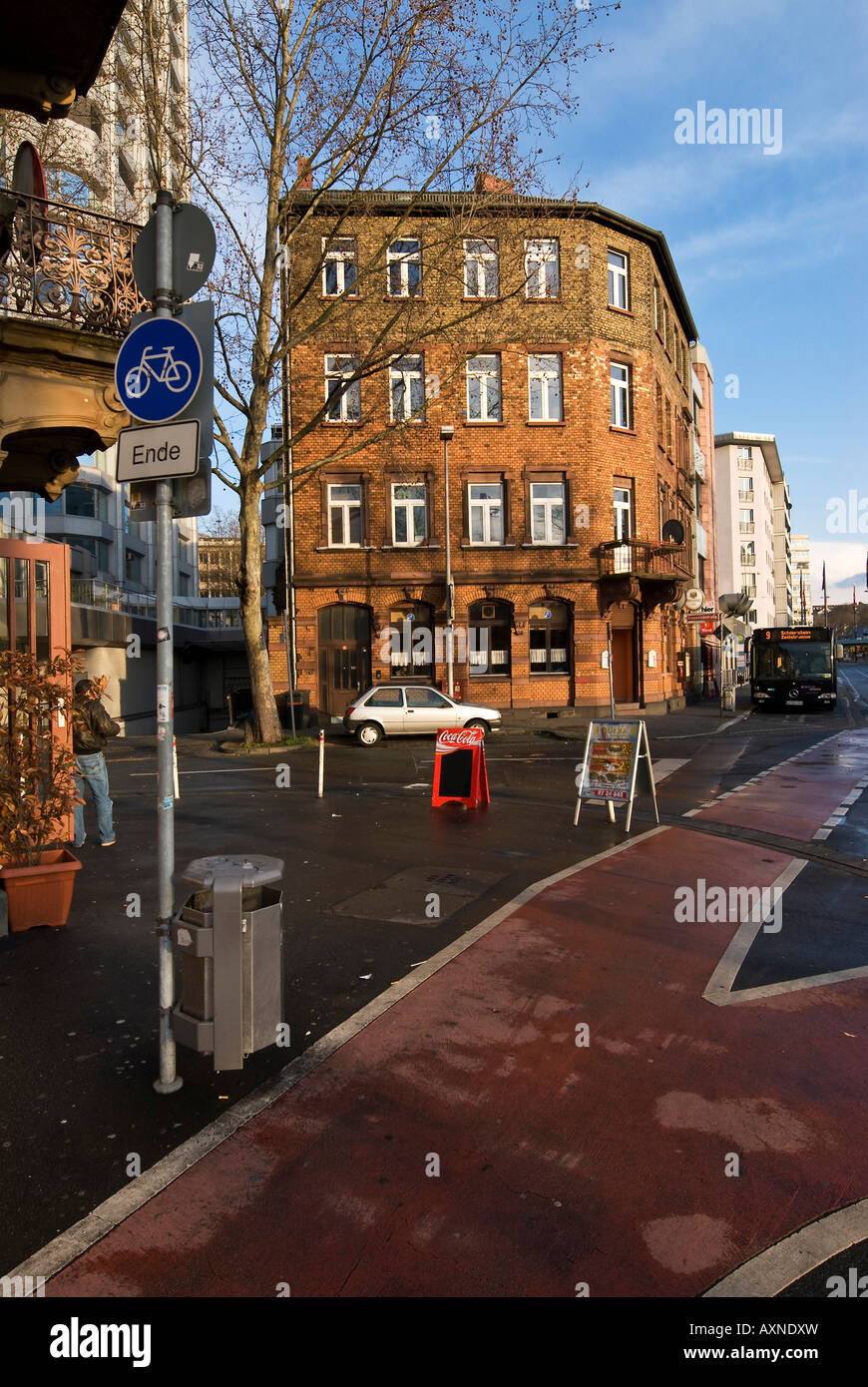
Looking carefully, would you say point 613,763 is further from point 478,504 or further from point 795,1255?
point 478,504

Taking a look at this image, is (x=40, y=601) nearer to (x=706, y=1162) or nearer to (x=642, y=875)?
(x=642, y=875)

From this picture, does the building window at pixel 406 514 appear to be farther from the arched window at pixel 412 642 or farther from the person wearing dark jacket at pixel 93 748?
the person wearing dark jacket at pixel 93 748

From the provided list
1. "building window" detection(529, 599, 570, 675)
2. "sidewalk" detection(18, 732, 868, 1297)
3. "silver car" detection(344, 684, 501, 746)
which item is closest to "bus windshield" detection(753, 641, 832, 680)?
"building window" detection(529, 599, 570, 675)

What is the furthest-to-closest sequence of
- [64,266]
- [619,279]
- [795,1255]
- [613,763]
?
[619,279], [613,763], [64,266], [795,1255]

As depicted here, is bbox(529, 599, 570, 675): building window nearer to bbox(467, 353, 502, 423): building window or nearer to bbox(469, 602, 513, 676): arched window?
bbox(469, 602, 513, 676): arched window

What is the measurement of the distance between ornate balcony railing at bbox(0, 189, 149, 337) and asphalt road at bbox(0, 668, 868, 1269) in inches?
188

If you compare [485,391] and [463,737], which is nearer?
[463,737]

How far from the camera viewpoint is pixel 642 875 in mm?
8250

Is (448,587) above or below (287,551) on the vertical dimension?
below

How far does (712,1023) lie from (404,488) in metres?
24.6

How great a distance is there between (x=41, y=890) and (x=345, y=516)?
22642mm

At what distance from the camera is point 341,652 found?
92.2ft

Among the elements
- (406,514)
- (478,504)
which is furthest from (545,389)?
(406,514)
